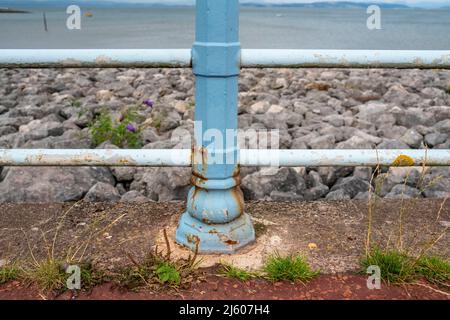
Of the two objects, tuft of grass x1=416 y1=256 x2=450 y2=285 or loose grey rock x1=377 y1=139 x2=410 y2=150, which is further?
loose grey rock x1=377 y1=139 x2=410 y2=150

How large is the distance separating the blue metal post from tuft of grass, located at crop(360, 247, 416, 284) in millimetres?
409

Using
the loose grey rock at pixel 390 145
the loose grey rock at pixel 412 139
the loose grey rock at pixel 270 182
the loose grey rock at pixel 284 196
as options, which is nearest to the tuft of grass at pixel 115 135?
the loose grey rock at pixel 270 182

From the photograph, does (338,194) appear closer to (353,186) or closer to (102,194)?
(353,186)

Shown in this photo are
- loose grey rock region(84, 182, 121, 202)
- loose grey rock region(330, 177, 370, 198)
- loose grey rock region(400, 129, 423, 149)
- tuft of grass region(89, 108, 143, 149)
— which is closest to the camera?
loose grey rock region(84, 182, 121, 202)

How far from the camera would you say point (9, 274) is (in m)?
1.59

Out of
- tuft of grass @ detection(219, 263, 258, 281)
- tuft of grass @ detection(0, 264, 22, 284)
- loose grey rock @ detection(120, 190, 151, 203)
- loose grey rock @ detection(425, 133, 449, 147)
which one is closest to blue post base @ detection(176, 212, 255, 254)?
tuft of grass @ detection(219, 263, 258, 281)

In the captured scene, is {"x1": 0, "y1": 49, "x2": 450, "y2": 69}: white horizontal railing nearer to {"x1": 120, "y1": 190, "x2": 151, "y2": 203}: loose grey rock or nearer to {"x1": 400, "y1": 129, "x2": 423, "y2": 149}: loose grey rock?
{"x1": 120, "y1": 190, "x2": 151, "y2": 203}: loose grey rock

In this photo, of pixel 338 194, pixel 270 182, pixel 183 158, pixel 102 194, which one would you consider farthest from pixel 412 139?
pixel 183 158

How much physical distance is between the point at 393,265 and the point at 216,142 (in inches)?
26.3

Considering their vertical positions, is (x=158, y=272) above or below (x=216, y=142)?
below

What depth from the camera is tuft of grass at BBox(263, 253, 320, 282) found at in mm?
1599

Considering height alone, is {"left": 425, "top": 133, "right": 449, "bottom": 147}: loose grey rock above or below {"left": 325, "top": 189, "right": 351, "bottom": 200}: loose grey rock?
above

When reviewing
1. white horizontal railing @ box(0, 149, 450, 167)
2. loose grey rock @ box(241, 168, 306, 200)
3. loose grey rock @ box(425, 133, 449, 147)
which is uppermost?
white horizontal railing @ box(0, 149, 450, 167)
